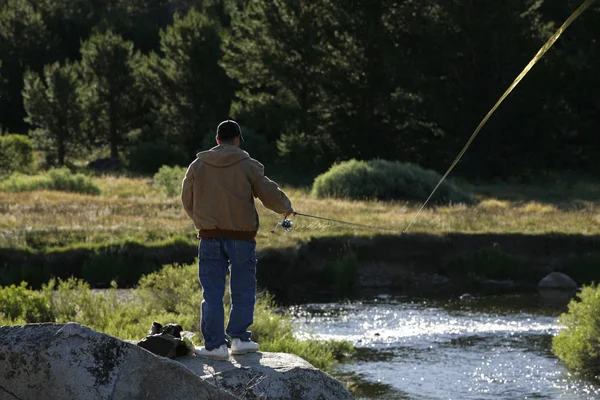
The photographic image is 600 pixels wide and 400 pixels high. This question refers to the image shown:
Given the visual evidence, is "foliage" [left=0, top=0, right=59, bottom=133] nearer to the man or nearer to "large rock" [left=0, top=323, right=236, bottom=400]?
the man

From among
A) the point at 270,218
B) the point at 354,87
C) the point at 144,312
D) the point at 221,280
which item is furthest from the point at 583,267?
the point at 354,87

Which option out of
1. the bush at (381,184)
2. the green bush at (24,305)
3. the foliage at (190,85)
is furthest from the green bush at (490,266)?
the foliage at (190,85)

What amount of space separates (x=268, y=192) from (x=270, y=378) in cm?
143

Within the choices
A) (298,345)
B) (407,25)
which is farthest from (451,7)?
(298,345)

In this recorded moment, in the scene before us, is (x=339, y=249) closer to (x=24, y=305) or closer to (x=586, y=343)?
(x=586, y=343)

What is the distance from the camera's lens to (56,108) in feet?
217

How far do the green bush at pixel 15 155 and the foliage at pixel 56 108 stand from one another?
343 centimetres

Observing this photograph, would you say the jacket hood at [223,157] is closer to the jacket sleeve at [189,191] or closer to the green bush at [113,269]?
the jacket sleeve at [189,191]

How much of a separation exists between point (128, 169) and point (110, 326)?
47.4m

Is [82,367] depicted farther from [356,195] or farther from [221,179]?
[356,195]

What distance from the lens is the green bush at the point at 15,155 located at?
2255 inches

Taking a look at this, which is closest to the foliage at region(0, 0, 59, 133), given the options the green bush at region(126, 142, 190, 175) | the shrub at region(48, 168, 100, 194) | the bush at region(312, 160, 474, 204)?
the green bush at region(126, 142, 190, 175)

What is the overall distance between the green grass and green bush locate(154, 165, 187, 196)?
2295cm

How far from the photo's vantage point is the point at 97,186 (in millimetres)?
45125
